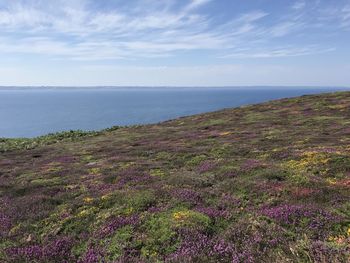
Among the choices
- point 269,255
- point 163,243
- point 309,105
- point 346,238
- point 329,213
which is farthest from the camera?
point 309,105

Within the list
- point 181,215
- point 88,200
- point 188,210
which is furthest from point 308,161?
point 88,200

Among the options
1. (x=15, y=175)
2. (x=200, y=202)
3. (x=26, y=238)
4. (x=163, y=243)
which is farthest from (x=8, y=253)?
(x=15, y=175)

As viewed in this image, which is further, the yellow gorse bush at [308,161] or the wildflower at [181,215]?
the yellow gorse bush at [308,161]

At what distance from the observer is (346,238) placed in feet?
31.9

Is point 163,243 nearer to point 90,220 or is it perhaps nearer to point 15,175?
point 90,220

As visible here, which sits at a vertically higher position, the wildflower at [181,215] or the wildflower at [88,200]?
the wildflower at [181,215]

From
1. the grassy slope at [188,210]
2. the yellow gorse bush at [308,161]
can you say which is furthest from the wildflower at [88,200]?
the yellow gorse bush at [308,161]

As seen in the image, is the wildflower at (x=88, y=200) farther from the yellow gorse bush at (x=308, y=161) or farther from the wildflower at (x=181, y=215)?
the yellow gorse bush at (x=308, y=161)

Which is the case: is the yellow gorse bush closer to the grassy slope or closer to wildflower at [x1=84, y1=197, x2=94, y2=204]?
the grassy slope

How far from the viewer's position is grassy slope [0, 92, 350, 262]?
10.1 metres

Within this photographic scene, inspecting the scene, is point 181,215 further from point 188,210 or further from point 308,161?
point 308,161

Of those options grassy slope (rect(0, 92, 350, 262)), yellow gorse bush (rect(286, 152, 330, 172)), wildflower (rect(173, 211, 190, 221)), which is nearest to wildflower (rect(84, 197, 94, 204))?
grassy slope (rect(0, 92, 350, 262))

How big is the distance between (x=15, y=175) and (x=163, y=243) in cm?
1793

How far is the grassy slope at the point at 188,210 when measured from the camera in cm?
1011
